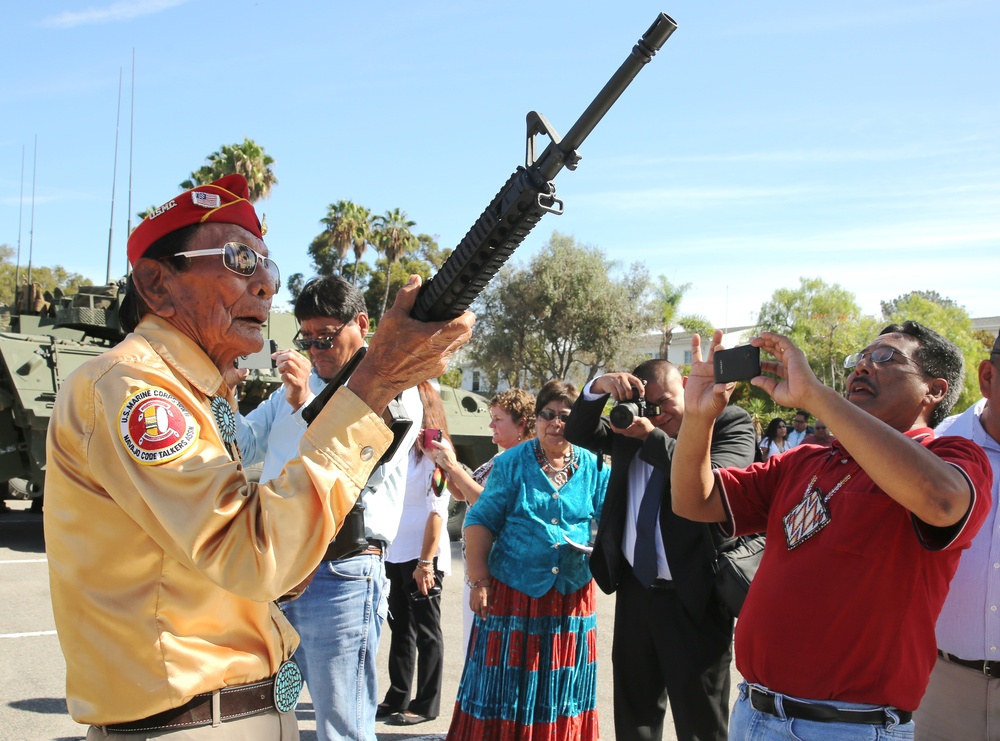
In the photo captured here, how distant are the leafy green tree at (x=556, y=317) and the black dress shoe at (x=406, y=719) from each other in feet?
108

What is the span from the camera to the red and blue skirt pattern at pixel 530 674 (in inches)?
172

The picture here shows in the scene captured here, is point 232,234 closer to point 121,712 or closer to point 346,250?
point 121,712

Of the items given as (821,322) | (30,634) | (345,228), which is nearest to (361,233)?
(345,228)

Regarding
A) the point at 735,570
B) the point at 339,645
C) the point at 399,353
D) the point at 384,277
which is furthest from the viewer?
the point at 384,277

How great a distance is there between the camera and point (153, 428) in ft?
5.58

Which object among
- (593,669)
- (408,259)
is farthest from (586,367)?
(593,669)

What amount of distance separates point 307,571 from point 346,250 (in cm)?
4217

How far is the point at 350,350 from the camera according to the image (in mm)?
3889

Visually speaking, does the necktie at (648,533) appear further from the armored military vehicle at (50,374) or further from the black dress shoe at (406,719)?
the armored military vehicle at (50,374)

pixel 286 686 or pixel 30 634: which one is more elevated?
pixel 286 686

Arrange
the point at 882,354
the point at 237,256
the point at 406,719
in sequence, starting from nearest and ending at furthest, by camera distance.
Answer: the point at 237,256
the point at 882,354
the point at 406,719

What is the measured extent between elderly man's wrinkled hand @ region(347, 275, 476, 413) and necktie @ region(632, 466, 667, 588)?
93.5 inches

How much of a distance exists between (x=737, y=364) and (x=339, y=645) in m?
1.83

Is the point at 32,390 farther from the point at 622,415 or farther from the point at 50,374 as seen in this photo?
the point at 622,415
